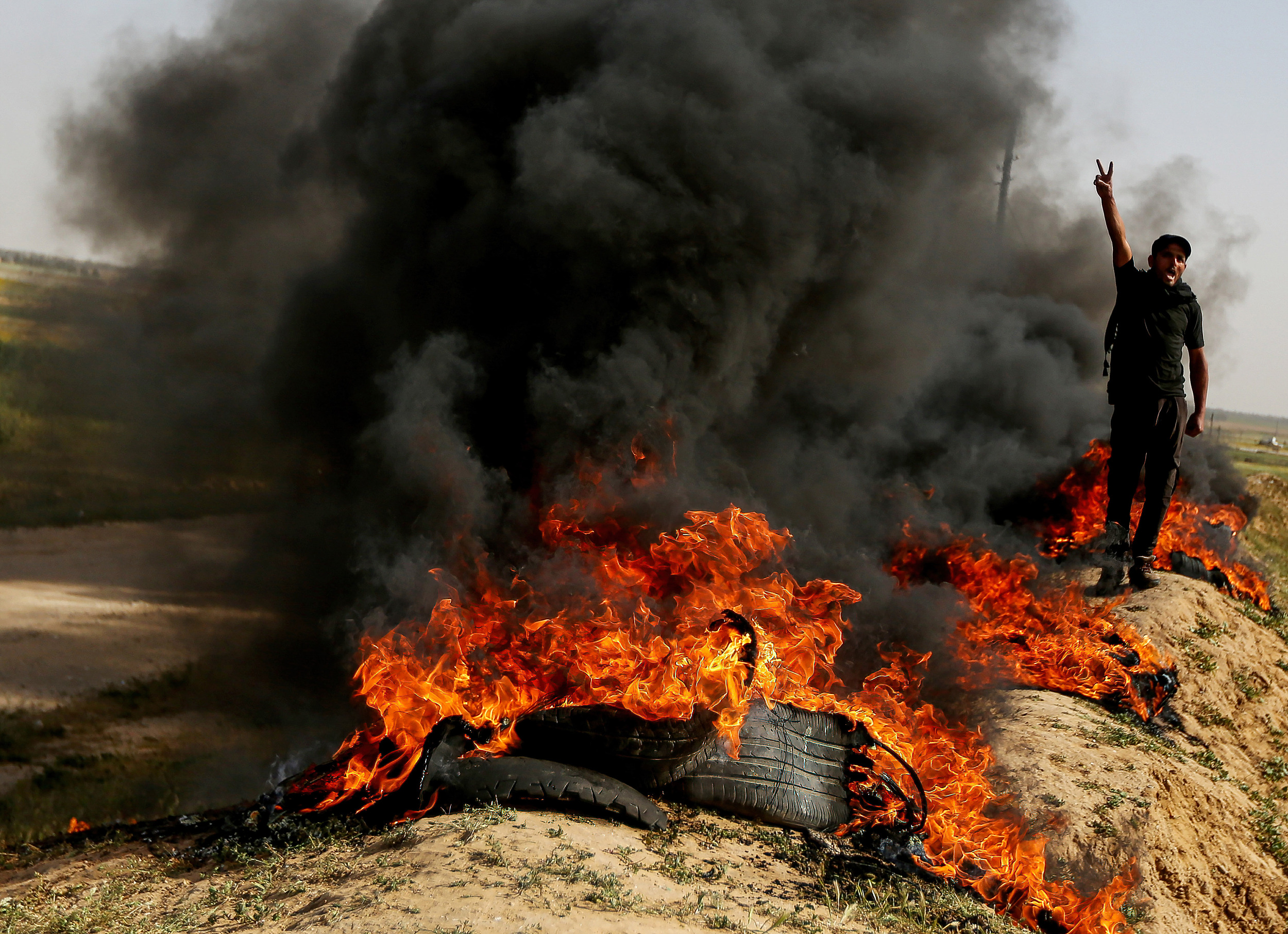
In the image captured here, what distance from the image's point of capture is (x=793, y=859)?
4.82 meters

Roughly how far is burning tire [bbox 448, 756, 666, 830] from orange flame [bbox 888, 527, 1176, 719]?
147 inches

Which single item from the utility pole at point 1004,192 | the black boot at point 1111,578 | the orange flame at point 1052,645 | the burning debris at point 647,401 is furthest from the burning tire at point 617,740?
the utility pole at point 1004,192

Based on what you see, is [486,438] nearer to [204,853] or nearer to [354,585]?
[354,585]

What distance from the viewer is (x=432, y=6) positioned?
9.98 meters

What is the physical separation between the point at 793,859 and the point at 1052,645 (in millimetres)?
4201

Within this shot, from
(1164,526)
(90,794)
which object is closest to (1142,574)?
(1164,526)

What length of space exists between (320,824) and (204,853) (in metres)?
0.76

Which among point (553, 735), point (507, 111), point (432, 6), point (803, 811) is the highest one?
point (432, 6)

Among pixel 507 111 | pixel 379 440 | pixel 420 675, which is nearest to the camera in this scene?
pixel 420 675

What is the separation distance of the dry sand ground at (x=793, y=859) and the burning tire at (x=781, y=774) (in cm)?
18

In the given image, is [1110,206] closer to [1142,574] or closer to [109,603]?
[1142,574]

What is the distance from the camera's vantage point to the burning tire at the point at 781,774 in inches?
209

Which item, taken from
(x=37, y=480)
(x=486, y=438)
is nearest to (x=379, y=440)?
(x=486, y=438)

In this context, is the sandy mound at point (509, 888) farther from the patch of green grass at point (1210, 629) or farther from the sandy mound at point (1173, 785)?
the patch of green grass at point (1210, 629)
